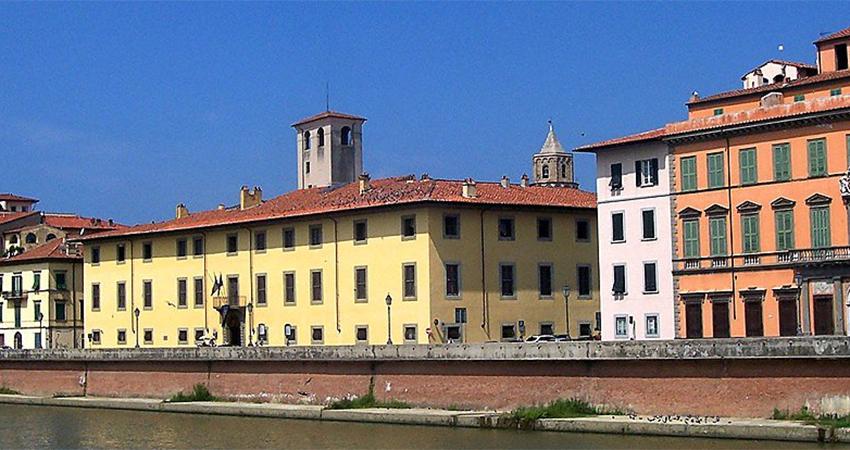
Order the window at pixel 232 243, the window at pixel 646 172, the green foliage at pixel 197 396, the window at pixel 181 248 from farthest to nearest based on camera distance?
1. the window at pixel 181 248
2. the window at pixel 232 243
3. the green foliage at pixel 197 396
4. the window at pixel 646 172

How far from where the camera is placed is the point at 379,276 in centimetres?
6550

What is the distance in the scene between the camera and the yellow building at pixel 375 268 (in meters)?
64.4

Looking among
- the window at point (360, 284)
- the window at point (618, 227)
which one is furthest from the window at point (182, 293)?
the window at point (618, 227)

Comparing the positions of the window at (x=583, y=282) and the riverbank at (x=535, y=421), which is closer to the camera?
the riverbank at (x=535, y=421)

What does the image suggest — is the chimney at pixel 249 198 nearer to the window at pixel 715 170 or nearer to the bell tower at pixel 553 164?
the window at pixel 715 170

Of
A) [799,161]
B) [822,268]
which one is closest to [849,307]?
[822,268]

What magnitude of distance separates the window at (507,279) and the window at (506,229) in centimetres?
127

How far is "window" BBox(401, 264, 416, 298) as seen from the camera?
64125 millimetres

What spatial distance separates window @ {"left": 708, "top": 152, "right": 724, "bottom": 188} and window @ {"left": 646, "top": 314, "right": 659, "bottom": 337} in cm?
599

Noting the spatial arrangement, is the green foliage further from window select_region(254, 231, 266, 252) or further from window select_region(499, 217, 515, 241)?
→ window select_region(499, 217, 515, 241)

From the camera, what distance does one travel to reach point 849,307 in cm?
5319

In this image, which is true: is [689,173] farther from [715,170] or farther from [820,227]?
[820,227]

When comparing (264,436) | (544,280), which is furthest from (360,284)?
(264,436)

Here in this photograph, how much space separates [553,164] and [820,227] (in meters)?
99.0
